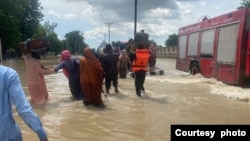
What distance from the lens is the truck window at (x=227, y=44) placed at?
12281 mm

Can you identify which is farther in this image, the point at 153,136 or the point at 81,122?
the point at 81,122

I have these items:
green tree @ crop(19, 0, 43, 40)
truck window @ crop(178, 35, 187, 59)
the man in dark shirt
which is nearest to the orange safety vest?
the man in dark shirt

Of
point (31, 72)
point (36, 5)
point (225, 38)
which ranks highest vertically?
point (36, 5)

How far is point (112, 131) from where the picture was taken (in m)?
7.04

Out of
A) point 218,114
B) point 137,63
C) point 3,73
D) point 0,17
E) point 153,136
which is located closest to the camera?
point 3,73

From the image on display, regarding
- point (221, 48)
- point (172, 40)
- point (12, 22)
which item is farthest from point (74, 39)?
point (221, 48)

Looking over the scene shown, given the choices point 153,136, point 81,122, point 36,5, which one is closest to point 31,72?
point 81,122

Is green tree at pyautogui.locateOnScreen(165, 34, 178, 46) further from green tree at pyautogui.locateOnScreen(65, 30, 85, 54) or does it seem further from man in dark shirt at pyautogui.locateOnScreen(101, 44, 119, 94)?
man in dark shirt at pyautogui.locateOnScreen(101, 44, 119, 94)

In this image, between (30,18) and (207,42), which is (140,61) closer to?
(207,42)

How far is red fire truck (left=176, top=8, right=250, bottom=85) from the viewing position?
462 inches

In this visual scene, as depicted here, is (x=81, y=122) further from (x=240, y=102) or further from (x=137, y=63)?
(x=240, y=102)

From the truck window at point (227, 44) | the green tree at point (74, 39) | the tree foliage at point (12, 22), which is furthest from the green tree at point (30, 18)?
the truck window at point (227, 44)

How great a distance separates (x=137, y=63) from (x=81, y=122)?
146 inches

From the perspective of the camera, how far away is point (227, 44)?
1287cm
